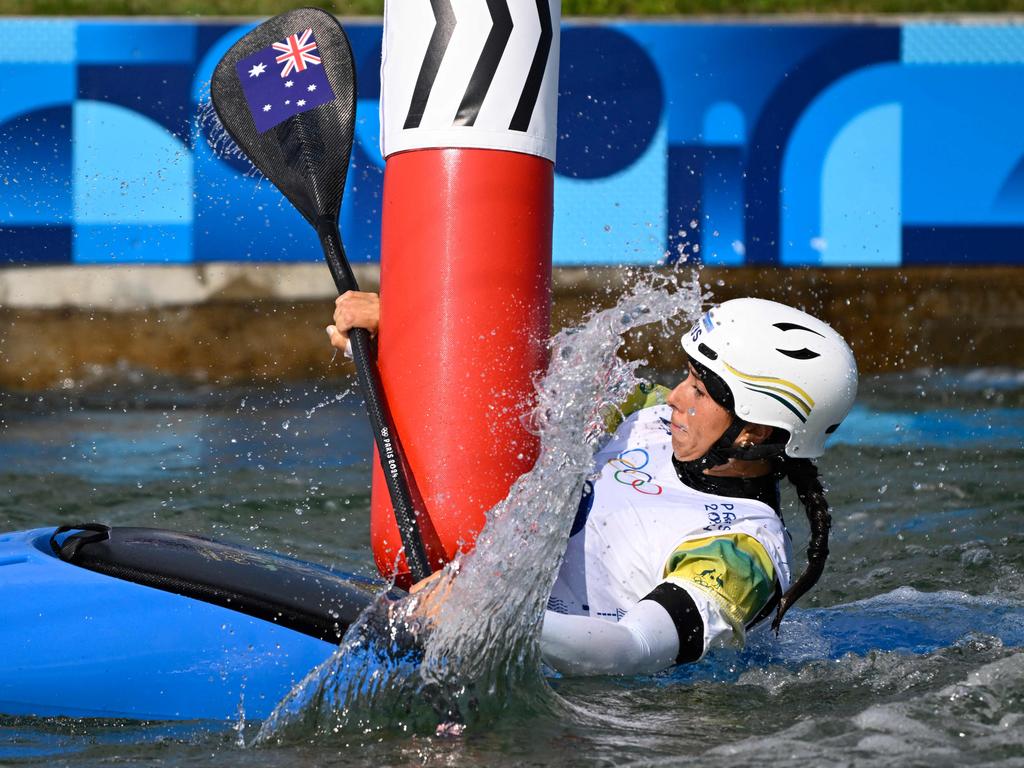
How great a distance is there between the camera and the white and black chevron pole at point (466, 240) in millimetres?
3078

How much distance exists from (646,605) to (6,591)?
1407 millimetres

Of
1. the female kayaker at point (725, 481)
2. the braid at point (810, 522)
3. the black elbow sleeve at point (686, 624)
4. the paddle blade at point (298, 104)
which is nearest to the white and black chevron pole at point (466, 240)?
the female kayaker at point (725, 481)

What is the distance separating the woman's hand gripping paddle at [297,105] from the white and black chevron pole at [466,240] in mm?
546

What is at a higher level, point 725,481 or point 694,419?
point 694,419

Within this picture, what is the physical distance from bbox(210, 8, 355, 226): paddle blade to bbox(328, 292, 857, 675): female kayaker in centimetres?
47

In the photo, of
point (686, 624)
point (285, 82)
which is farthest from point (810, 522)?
point (285, 82)

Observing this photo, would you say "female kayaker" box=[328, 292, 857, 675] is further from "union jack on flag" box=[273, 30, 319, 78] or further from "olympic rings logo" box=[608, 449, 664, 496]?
"union jack on flag" box=[273, 30, 319, 78]

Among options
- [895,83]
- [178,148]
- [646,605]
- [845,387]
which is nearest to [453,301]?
[646,605]

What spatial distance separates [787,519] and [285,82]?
9.79 feet

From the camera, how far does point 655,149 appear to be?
27.0 feet

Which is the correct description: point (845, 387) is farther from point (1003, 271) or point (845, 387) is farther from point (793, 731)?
point (1003, 271)

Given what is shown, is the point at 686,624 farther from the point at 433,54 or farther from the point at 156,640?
the point at 433,54

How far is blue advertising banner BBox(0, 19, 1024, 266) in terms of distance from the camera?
7.93 m

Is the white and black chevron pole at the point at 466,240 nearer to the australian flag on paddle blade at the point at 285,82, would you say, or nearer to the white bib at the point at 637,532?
the white bib at the point at 637,532
